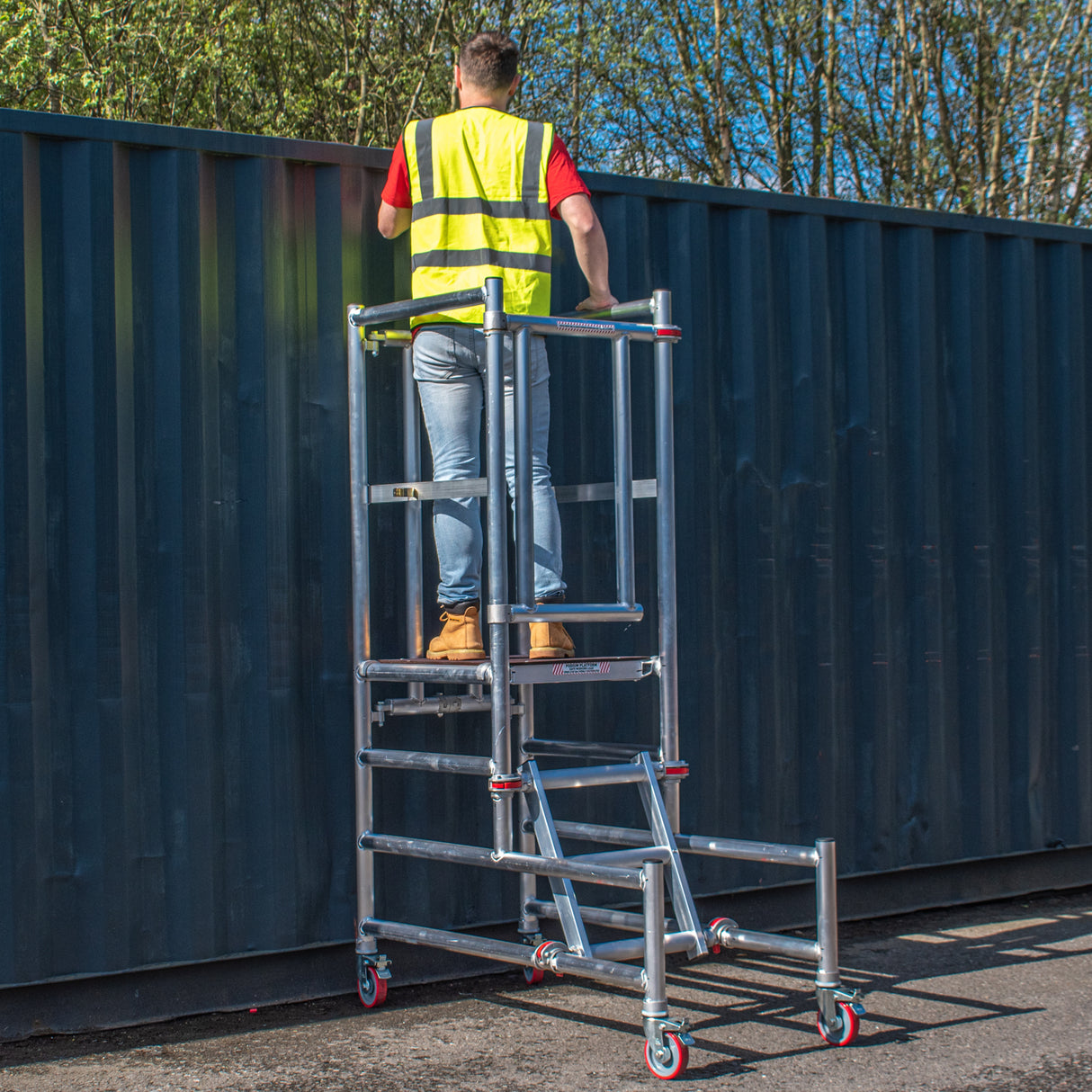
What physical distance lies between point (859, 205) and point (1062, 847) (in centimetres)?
280

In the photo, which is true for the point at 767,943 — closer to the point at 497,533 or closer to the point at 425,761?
the point at 425,761

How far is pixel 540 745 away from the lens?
4207mm

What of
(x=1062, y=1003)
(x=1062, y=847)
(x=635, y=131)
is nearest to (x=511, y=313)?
(x=1062, y=1003)

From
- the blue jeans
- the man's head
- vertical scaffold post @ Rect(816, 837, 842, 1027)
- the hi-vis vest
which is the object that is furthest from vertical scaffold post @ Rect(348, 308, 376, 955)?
vertical scaffold post @ Rect(816, 837, 842, 1027)

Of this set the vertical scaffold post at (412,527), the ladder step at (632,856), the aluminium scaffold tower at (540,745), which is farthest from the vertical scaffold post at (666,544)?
the vertical scaffold post at (412,527)

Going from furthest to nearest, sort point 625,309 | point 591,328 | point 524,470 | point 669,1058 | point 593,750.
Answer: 1. point 625,309
2. point 593,750
3. point 591,328
4. point 524,470
5. point 669,1058

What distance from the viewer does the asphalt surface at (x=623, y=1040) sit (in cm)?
348

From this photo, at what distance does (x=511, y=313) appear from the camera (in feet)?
13.2

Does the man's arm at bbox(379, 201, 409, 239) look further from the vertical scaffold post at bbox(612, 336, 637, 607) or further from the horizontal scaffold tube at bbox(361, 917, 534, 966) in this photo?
the horizontal scaffold tube at bbox(361, 917, 534, 966)

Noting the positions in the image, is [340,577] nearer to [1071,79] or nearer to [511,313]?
[511,313]

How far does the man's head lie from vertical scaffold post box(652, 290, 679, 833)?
83 centimetres

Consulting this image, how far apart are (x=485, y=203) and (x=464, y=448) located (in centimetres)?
73

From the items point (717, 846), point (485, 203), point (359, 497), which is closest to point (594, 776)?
point (717, 846)

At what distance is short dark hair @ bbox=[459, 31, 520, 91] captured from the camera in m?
4.12
